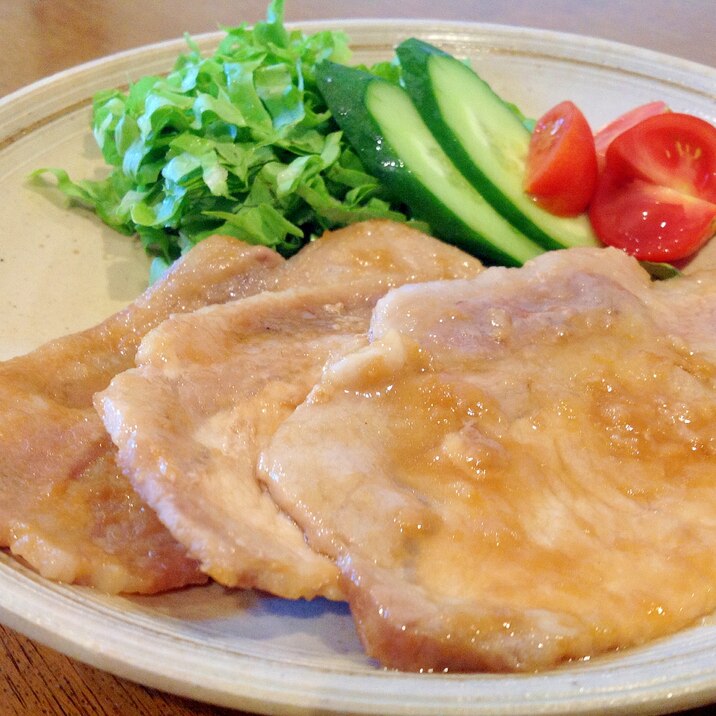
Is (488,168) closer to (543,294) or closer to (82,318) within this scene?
(543,294)

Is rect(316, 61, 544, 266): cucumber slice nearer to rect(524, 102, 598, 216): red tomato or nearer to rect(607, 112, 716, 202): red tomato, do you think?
rect(524, 102, 598, 216): red tomato

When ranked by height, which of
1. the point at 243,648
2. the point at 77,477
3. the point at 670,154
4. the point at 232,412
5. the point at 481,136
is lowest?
the point at 243,648

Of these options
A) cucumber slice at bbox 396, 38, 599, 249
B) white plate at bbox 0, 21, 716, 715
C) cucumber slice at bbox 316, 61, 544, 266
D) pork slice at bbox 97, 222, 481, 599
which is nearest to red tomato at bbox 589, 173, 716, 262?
cucumber slice at bbox 396, 38, 599, 249

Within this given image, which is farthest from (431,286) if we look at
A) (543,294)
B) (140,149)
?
(140,149)

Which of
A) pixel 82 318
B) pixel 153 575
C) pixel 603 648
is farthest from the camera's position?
pixel 82 318

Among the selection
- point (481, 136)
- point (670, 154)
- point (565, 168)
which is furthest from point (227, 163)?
point (670, 154)

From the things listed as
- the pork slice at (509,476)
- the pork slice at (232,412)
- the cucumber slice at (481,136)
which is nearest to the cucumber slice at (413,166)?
the cucumber slice at (481,136)

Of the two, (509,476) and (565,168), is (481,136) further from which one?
(509,476)
